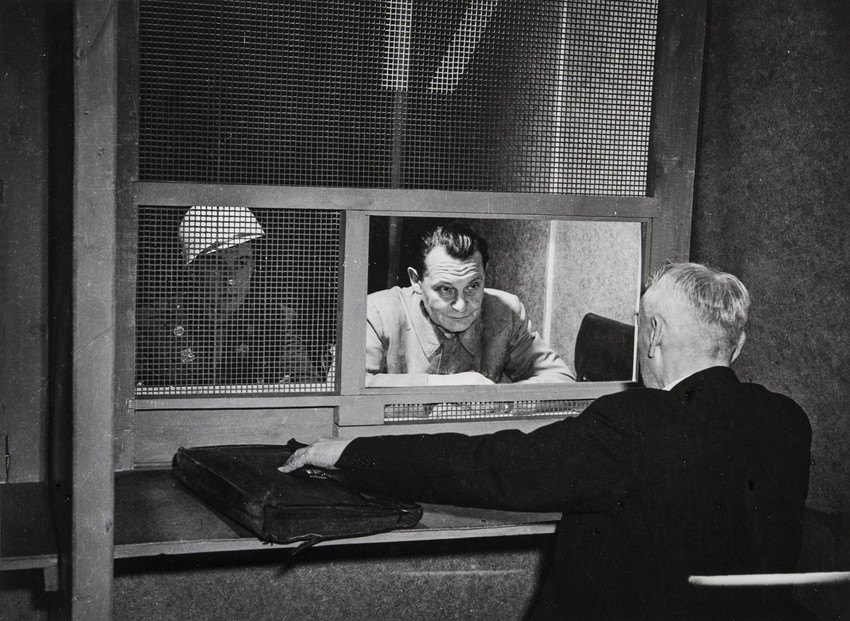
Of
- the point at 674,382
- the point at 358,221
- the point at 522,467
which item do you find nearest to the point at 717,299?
the point at 674,382

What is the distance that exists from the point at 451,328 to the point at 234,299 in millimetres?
528

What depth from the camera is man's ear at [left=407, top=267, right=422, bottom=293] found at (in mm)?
2061

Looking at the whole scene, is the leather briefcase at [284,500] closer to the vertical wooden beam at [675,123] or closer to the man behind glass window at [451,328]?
the man behind glass window at [451,328]

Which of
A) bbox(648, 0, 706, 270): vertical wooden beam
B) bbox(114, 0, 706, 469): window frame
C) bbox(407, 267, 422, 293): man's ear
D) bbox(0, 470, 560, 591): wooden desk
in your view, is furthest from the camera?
bbox(648, 0, 706, 270): vertical wooden beam

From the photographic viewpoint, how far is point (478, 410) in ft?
7.12

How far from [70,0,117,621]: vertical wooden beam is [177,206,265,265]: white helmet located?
58cm

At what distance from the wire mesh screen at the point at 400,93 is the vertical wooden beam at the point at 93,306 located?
1.95ft

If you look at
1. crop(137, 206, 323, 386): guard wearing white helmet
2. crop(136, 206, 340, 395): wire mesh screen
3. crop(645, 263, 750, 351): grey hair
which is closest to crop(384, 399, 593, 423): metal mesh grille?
crop(136, 206, 340, 395): wire mesh screen

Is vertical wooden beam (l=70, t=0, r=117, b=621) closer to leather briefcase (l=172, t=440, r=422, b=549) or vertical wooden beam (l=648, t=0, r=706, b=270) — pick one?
leather briefcase (l=172, t=440, r=422, b=549)

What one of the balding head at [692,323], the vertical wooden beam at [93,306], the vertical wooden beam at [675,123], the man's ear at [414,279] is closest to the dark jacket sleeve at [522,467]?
the balding head at [692,323]

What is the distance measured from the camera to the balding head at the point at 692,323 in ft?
5.25

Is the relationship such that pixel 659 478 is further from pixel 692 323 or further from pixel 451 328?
pixel 451 328

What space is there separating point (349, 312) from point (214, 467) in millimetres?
473

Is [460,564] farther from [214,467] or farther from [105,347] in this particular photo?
[105,347]
